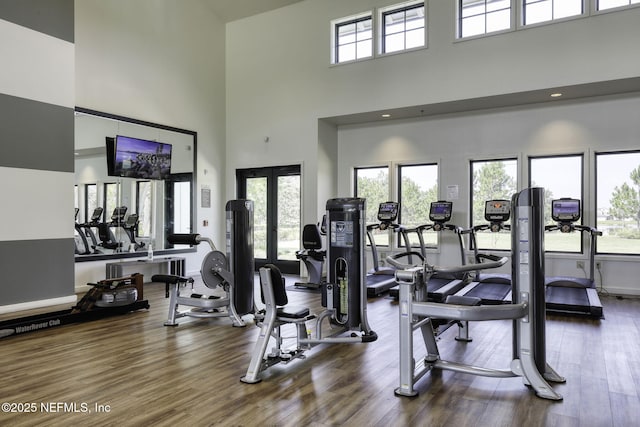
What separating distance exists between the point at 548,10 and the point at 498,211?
128 inches

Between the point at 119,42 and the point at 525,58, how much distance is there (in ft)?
22.2

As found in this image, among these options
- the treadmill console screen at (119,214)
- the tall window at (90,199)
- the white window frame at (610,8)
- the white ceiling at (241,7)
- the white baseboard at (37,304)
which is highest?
the white ceiling at (241,7)

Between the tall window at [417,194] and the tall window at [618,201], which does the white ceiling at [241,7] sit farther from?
the tall window at [618,201]

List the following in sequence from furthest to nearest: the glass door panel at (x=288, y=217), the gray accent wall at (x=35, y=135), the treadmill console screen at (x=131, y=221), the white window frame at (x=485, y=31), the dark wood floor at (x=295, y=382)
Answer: the glass door panel at (x=288, y=217)
the treadmill console screen at (x=131, y=221)
the white window frame at (x=485, y=31)
the gray accent wall at (x=35, y=135)
the dark wood floor at (x=295, y=382)

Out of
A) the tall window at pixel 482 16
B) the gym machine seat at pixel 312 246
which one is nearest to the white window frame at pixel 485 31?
the tall window at pixel 482 16

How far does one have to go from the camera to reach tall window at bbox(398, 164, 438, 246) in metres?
8.51

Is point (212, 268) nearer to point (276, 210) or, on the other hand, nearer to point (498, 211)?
point (498, 211)

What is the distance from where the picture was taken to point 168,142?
339 inches

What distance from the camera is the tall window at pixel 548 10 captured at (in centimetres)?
682

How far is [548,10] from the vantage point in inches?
275

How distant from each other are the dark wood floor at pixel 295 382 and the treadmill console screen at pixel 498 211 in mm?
2320

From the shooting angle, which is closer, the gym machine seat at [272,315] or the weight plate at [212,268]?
the gym machine seat at [272,315]

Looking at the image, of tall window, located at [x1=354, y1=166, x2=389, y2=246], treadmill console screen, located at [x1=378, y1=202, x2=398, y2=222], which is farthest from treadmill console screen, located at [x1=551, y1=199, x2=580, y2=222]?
tall window, located at [x1=354, y1=166, x2=389, y2=246]

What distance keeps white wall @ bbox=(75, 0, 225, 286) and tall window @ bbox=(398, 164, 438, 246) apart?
157 inches
